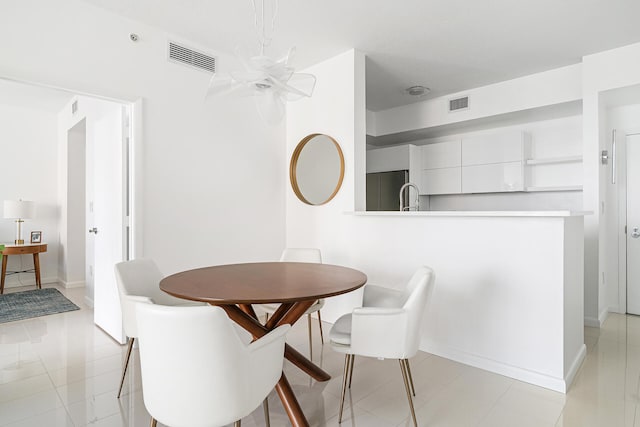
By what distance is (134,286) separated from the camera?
233cm

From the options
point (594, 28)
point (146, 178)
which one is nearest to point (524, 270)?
point (594, 28)

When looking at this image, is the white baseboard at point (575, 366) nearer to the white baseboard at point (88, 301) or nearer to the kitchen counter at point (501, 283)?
the kitchen counter at point (501, 283)

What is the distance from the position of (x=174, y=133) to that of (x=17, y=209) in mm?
3372

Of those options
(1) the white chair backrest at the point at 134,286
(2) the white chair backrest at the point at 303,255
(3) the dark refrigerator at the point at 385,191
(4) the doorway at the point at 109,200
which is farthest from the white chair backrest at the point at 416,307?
(3) the dark refrigerator at the point at 385,191

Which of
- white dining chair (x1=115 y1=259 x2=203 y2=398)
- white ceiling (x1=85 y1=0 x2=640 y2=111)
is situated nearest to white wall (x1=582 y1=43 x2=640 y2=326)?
white ceiling (x1=85 y1=0 x2=640 y2=111)

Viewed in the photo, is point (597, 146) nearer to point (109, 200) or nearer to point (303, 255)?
point (303, 255)

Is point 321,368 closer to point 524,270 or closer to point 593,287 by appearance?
point 524,270

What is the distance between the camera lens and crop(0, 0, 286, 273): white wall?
8.30 ft

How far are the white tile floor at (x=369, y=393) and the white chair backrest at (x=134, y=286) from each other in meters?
0.50

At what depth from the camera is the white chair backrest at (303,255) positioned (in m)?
3.13

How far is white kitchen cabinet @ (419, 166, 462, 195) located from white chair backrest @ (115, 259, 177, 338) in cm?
385

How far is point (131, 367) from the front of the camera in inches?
102

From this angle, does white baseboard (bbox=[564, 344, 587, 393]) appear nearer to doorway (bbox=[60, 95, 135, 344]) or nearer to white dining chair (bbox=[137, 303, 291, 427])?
white dining chair (bbox=[137, 303, 291, 427])

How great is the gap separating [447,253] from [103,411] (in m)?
2.49
